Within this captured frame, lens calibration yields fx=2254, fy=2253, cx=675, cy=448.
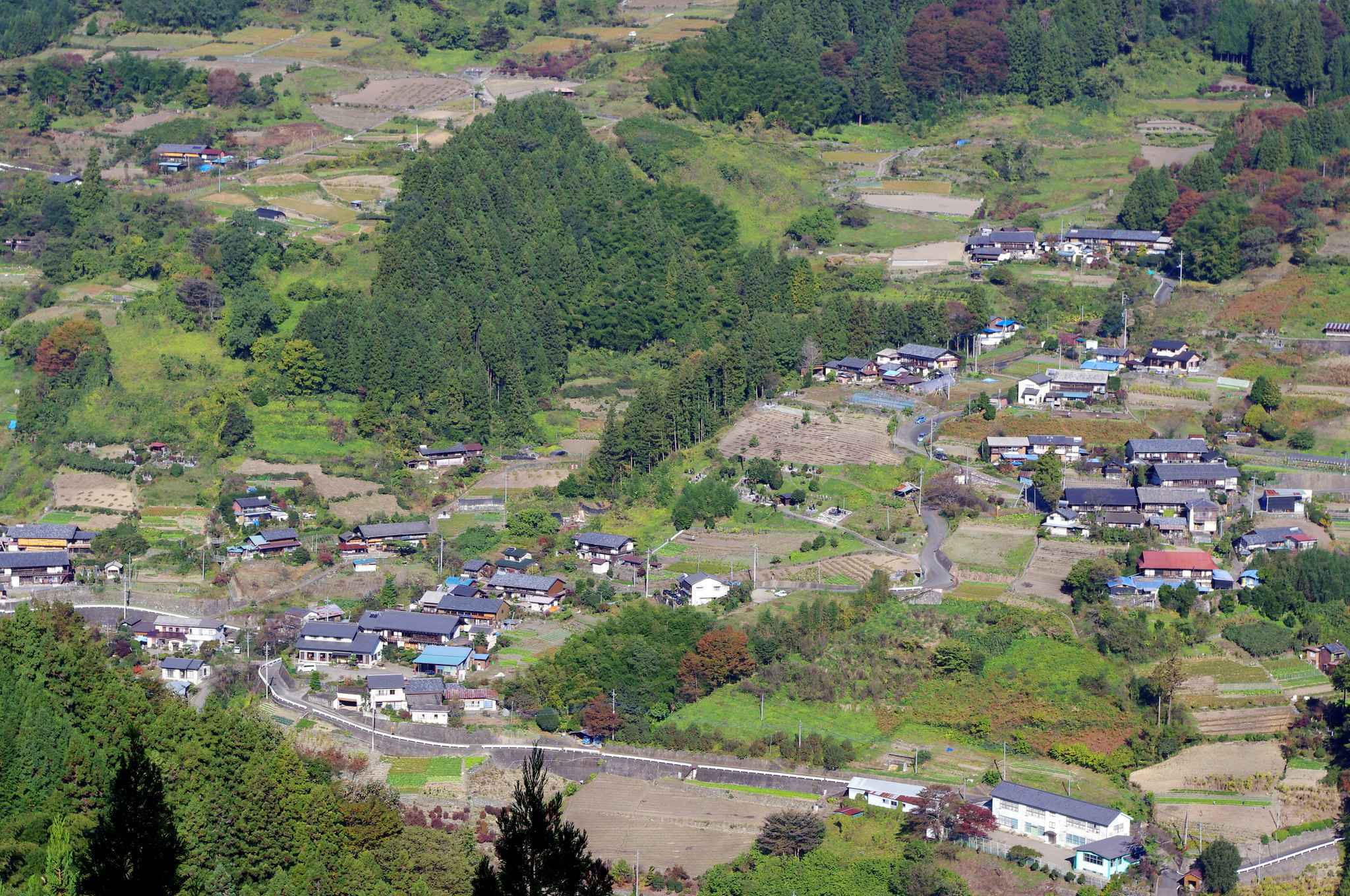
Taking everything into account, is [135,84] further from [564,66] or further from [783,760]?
[783,760]

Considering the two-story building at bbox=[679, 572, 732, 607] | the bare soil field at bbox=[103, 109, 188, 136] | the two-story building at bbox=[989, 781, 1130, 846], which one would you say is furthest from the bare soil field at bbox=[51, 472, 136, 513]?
the two-story building at bbox=[989, 781, 1130, 846]

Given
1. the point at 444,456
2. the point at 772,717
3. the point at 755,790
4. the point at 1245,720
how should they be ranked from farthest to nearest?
the point at 444,456, the point at 772,717, the point at 1245,720, the point at 755,790

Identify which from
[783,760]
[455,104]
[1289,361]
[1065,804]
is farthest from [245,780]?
[455,104]

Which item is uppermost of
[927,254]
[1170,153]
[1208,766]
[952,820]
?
[1170,153]

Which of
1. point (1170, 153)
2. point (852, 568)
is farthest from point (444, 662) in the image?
point (1170, 153)

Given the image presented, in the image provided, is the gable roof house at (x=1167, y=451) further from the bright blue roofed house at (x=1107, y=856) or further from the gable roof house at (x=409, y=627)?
the gable roof house at (x=409, y=627)

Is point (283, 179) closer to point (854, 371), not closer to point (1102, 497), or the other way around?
point (854, 371)
